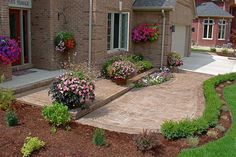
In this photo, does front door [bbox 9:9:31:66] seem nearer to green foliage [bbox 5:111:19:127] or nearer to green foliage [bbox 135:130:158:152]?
green foliage [bbox 5:111:19:127]

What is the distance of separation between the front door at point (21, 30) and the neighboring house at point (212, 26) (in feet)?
89.0

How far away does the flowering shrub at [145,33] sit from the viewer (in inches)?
610

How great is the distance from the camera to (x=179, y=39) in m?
21.3

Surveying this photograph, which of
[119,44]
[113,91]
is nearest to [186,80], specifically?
[119,44]

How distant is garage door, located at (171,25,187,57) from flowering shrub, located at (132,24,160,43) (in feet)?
14.0

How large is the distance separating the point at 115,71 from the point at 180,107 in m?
3.27

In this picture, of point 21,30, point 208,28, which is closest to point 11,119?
point 21,30

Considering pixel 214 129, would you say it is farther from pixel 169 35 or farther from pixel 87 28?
pixel 169 35

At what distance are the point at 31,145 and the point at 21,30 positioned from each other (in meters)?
7.22

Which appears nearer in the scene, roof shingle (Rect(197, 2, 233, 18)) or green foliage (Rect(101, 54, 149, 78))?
green foliage (Rect(101, 54, 149, 78))

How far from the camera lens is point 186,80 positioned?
13961 mm

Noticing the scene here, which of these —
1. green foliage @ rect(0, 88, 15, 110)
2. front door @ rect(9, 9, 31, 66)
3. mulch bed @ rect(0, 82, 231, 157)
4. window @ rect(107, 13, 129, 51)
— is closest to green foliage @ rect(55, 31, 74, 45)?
front door @ rect(9, 9, 31, 66)

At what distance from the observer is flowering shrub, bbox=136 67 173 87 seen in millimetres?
12734

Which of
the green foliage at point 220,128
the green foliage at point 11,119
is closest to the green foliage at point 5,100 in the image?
the green foliage at point 11,119
